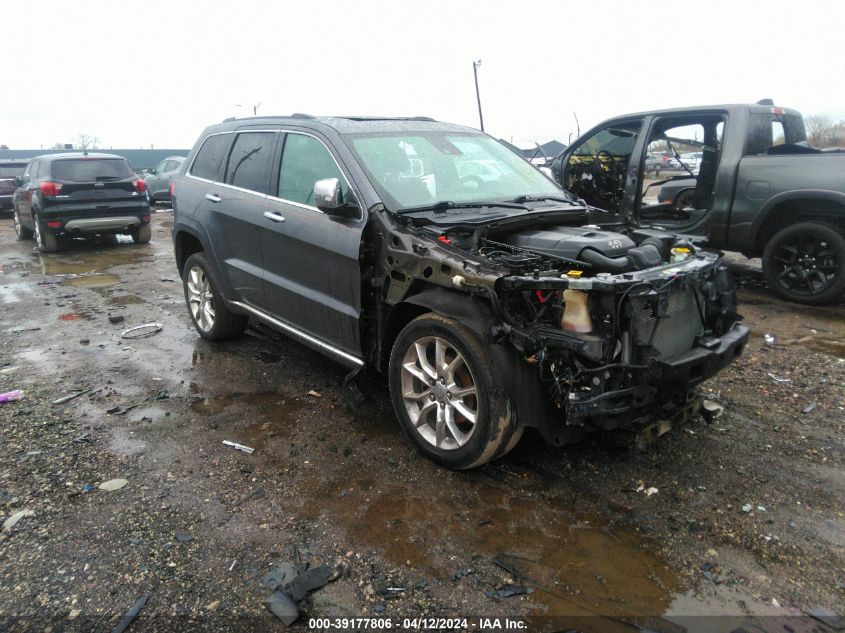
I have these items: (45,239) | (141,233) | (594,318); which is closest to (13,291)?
→ (45,239)

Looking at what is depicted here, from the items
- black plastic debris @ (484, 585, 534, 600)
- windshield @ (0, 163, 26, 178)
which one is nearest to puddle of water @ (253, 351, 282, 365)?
black plastic debris @ (484, 585, 534, 600)

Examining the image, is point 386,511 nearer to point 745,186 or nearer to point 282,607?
point 282,607

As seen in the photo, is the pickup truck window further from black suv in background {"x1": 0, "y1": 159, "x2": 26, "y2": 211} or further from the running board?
black suv in background {"x1": 0, "y1": 159, "x2": 26, "y2": 211}

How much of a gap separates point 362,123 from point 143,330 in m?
3.48

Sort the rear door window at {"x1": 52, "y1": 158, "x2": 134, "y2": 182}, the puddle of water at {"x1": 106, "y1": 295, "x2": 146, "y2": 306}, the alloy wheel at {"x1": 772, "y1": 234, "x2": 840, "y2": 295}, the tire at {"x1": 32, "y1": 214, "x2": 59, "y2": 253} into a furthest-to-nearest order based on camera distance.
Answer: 1. the tire at {"x1": 32, "y1": 214, "x2": 59, "y2": 253}
2. the rear door window at {"x1": 52, "y1": 158, "x2": 134, "y2": 182}
3. the puddle of water at {"x1": 106, "y1": 295, "x2": 146, "y2": 306}
4. the alloy wheel at {"x1": 772, "y1": 234, "x2": 840, "y2": 295}

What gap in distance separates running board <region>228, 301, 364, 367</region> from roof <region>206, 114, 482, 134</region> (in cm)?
144

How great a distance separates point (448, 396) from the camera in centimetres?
331

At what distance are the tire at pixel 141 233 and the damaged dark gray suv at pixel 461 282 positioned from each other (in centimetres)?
775

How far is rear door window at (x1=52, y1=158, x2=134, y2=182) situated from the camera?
10.9 m

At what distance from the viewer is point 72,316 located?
6805 mm

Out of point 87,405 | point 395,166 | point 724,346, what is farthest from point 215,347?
point 724,346

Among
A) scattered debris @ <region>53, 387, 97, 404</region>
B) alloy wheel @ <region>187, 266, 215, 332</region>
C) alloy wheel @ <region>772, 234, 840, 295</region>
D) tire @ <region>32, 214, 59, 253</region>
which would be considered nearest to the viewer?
scattered debris @ <region>53, 387, 97, 404</region>

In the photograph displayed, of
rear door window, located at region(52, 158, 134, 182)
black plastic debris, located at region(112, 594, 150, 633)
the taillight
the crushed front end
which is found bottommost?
black plastic debris, located at region(112, 594, 150, 633)

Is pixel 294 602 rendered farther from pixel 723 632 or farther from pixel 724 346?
pixel 724 346
